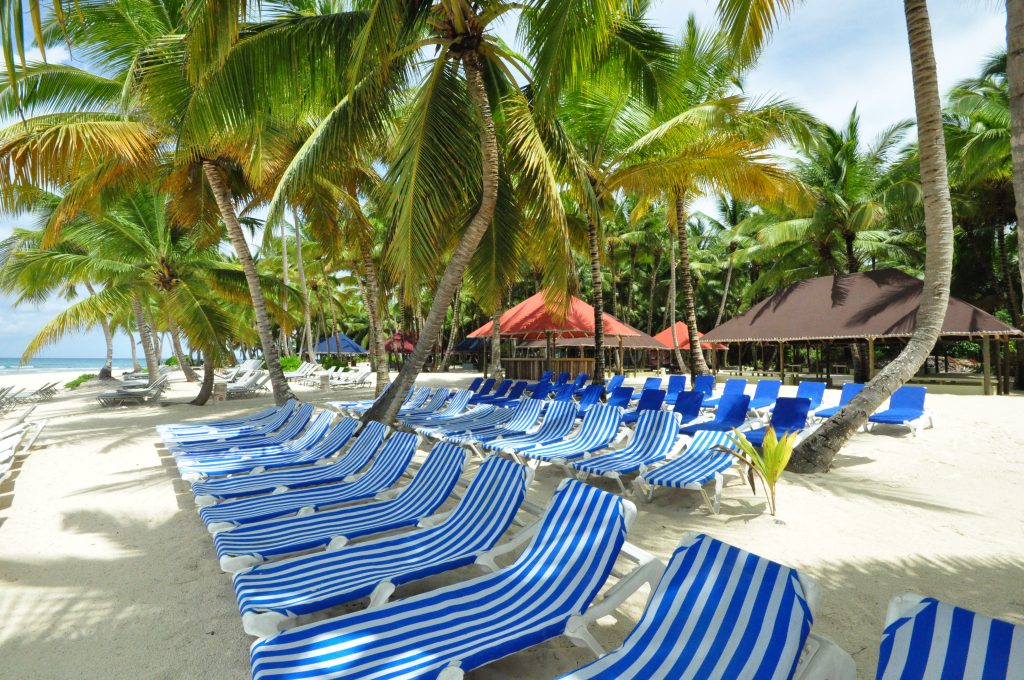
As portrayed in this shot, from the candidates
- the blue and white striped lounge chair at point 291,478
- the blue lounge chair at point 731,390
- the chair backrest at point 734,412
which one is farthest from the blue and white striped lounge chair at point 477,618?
the blue lounge chair at point 731,390

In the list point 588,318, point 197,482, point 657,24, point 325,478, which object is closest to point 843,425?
point 325,478

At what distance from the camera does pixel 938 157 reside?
5.98 m

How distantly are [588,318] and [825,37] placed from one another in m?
9.39

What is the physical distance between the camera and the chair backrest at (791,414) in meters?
7.05

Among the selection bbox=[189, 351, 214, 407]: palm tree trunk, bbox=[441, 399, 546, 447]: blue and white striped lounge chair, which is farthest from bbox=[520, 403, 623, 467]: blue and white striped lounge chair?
bbox=[189, 351, 214, 407]: palm tree trunk

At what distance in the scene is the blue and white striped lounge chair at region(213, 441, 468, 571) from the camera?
3.50m

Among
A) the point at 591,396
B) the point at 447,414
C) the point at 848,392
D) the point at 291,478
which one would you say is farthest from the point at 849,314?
the point at 291,478

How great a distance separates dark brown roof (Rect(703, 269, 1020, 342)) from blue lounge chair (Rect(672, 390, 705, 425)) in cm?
936

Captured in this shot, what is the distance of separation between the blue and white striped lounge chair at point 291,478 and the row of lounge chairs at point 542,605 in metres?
0.85

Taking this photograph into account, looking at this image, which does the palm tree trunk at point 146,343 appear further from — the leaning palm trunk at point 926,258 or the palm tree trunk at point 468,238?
the leaning palm trunk at point 926,258

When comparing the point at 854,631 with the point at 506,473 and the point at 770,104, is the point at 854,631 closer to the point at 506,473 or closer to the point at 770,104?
the point at 506,473

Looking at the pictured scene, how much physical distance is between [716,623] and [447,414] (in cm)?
755

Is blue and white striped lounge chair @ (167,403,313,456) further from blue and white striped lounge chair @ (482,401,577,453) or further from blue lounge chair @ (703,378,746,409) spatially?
blue lounge chair @ (703,378,746,409)

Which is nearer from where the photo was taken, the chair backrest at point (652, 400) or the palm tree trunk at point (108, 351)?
the chair backrest at point (652, 400)
